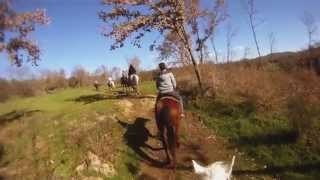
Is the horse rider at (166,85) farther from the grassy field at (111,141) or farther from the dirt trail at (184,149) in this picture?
the grassy field at (111,141)

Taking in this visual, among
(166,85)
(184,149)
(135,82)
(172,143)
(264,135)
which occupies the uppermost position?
(166,85)

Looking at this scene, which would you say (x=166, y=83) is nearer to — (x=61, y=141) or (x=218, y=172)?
(x=61, y=141)

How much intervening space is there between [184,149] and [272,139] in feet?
10.5

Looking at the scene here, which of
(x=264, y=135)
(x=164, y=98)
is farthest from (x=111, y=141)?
(x=264, y=135)

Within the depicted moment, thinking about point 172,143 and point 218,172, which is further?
point 172,143

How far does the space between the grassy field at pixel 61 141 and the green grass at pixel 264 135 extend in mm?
4141

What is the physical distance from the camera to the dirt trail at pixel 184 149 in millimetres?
14692

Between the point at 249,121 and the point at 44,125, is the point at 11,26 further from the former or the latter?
the point at 249,121

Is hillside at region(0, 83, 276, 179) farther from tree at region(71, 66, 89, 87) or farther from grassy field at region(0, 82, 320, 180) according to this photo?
tree at region(71, 66, 89, 87)

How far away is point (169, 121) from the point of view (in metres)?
15.0

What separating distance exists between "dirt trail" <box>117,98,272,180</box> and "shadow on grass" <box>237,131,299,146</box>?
2.29 ft

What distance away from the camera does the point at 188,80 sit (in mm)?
26469

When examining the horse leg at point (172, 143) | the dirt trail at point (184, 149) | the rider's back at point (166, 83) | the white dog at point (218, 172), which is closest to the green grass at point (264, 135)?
the dirt trail at point (184, 149)

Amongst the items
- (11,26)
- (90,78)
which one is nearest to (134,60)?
(90,78)
